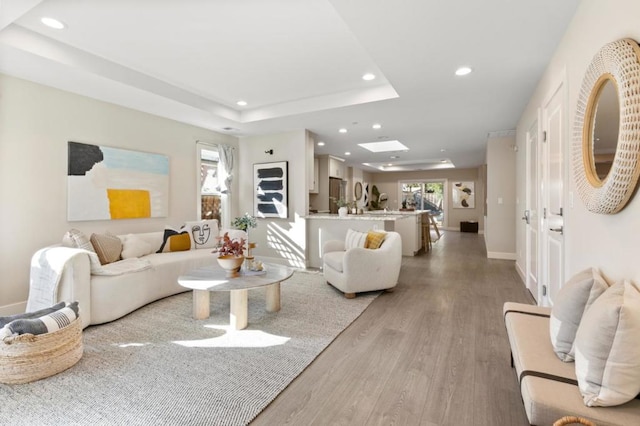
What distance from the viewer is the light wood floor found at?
171cm

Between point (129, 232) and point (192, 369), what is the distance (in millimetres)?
3023

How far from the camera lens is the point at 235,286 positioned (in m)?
2.84

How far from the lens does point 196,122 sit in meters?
5.14

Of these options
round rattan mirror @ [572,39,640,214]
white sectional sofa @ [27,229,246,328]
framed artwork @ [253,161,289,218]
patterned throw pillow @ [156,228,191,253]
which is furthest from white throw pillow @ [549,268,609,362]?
framed artwork @ [253,161,289,218]

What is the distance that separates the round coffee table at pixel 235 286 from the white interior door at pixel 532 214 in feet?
9.55

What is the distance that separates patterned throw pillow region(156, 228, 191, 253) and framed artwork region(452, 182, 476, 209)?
10.7 m

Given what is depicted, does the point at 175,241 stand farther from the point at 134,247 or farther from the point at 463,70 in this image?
the point at 463,70

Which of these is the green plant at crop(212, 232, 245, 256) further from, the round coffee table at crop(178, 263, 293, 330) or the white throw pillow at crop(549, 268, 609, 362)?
the white throw pillow at crop(549, 268, 609, 362)

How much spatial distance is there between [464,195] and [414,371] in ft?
36.9

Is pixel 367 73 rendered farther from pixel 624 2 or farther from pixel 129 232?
pixel 129 232

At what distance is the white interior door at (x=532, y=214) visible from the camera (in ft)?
11.6

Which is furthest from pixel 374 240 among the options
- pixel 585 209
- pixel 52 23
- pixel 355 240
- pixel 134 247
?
pixel 52 23

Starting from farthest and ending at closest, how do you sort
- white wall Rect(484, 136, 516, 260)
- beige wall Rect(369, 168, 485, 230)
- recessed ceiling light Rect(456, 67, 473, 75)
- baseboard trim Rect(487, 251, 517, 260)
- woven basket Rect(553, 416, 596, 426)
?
beige wall Rect(369, 168, 485, 230)
baseboard trim Rect(487, 251, 517, 260)
white wall Rect(484, 136, 516, 260)
recessed ceiling light Rect(456, 67, 473, 75)
woven basket Rect(553, 416, 596, 426)

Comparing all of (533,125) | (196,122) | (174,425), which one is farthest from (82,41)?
(533,125)
